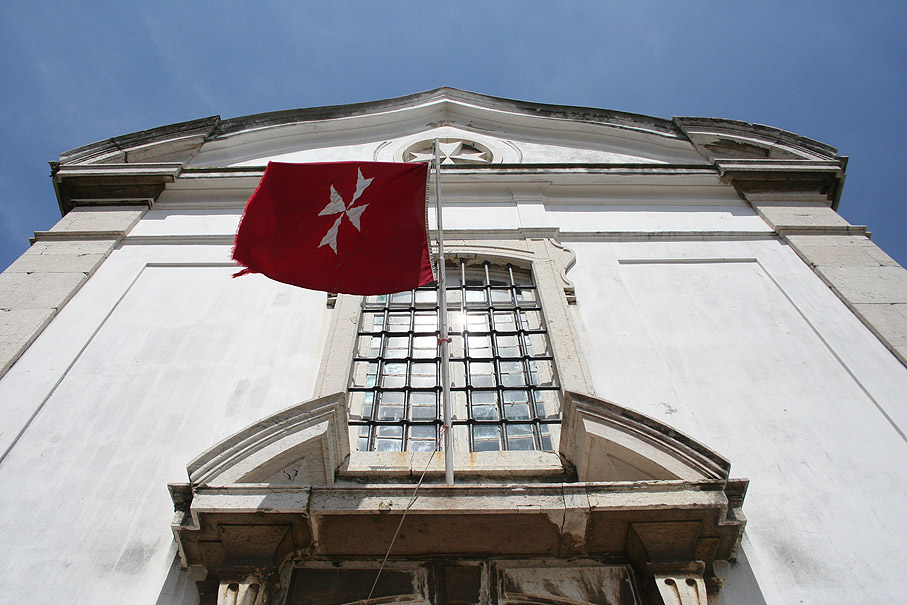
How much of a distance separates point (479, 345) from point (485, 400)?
0.63 m

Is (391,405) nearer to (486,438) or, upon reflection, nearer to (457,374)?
(457,374)

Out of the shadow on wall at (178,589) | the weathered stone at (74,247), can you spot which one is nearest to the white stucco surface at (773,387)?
the shadow on wall at (178,589)

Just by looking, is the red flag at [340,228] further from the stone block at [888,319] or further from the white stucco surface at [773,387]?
the stone block at [888,319]

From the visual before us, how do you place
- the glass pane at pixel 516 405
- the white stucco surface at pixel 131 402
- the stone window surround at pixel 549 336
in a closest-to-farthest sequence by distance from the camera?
the white stucco surface at pixel 131 402, the stone window surround at pixel 549 336, the glass pane at pixel 516 405

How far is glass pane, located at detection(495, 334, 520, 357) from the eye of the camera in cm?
518

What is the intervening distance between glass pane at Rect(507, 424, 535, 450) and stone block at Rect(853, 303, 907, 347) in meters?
2.78

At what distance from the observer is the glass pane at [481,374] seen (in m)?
4.89

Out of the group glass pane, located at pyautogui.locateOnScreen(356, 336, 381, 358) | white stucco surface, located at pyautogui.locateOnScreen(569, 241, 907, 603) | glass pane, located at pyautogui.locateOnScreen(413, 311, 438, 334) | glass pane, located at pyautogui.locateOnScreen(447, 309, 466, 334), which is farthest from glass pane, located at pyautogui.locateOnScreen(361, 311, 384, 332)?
white stucco surface, located at pyautogui.locateOnScreen(569, 241, 907, 603)

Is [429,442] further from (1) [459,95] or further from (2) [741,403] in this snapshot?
(1) [459,95]

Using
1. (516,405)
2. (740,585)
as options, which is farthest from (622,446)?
(516,405)

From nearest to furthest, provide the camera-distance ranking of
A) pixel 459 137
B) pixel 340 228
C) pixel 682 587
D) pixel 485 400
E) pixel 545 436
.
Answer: pixel 682 587, pixel 340 228, pixel 545 436, pixel 485 400, pixel 459 137

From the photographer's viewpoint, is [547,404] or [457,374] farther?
[457,374]

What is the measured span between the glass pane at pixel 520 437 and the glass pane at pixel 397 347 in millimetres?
1137

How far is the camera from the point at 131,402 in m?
4.50
